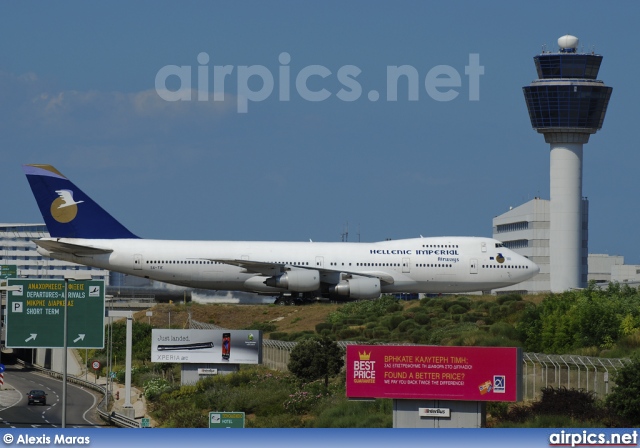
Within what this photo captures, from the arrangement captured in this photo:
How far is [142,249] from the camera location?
3125 inches

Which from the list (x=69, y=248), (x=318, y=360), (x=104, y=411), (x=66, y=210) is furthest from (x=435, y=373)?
(x=66, y=210)

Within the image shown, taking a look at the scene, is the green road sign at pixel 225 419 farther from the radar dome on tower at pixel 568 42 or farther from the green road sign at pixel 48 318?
the radar dome on tower at pixel 568 42

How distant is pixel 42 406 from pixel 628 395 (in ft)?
127

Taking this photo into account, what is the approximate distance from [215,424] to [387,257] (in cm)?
3934

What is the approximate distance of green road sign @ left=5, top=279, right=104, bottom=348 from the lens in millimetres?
50625

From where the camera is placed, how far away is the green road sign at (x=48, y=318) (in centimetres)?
5062

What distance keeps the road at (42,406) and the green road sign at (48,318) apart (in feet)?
19.2

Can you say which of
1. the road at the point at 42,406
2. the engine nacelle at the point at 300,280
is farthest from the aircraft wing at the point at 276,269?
the road at the point at 42,406

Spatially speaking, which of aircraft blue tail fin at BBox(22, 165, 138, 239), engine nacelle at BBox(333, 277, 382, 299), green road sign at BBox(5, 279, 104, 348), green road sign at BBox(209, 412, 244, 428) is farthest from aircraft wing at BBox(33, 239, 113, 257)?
green road sign at BBox(209, 412, 244, 428)

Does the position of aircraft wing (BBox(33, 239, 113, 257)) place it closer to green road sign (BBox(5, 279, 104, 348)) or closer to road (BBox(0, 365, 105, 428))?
road (BBox(0, 365, 105, 428))

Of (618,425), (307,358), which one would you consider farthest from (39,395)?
(618,425)

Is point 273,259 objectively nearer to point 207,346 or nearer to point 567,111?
point 207,346

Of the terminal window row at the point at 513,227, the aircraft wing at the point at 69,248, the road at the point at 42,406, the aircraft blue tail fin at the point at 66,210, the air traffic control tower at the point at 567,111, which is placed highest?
the air traffic control tower at the point at 567,111

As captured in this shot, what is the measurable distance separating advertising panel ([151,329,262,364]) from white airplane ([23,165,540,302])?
12268 mm
